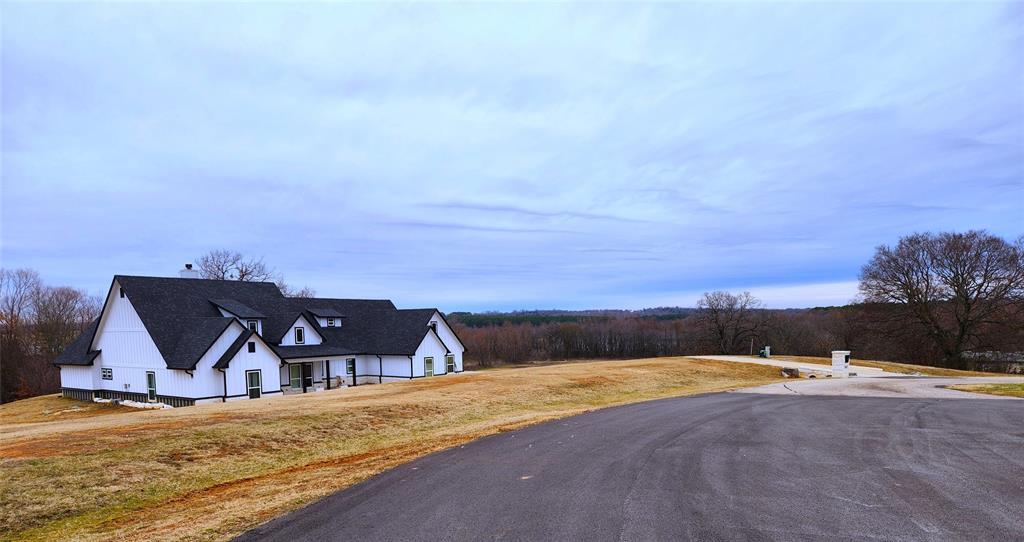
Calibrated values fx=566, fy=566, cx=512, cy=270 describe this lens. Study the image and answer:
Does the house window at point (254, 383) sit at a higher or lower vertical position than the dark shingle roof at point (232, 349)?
lower

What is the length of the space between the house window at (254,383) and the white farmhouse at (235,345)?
54 millimetres

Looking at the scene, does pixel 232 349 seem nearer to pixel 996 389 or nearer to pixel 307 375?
pixel 307 375

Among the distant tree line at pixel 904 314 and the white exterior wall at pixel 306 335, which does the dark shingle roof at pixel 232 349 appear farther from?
the distant tree line at pixel 904 314

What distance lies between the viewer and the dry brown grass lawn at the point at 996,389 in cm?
2273

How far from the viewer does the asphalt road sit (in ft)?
21.5

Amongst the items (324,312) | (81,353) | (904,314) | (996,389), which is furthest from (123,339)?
(904,314)

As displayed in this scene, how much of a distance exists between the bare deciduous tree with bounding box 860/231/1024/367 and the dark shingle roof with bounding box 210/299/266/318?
56278mm

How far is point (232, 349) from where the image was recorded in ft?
97.5

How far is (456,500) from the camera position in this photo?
7.97 meters

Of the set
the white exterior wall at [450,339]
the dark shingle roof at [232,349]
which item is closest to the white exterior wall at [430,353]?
the white exterior wall at [450,339]

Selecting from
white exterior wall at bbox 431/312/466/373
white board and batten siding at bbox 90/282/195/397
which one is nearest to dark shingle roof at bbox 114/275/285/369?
white board and batten siding at bbox 90/282/195/397

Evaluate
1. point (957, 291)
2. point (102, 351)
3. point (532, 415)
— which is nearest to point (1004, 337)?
point (957, 291)

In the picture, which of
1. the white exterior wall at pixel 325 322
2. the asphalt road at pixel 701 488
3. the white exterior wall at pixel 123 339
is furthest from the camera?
the white exterior wall at pixel 325 322

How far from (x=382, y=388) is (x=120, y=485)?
Result: 17.0 m
